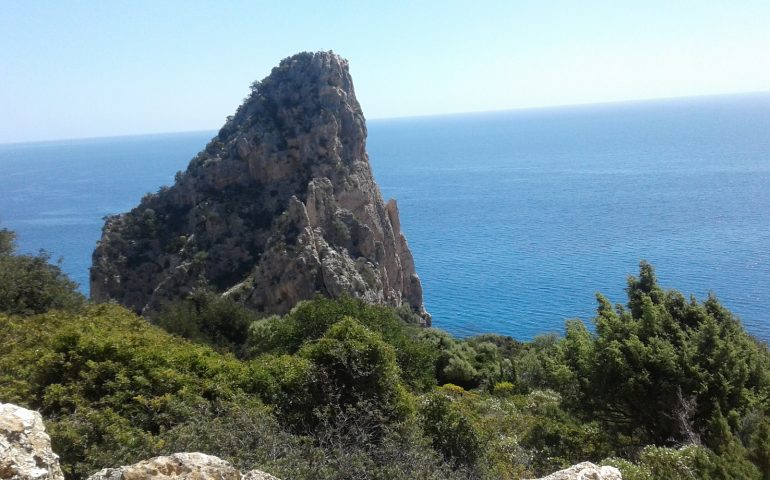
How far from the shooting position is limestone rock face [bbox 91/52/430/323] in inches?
1596

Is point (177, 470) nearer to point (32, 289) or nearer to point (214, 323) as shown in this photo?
point (32, 289)

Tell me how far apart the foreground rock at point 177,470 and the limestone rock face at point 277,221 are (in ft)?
104

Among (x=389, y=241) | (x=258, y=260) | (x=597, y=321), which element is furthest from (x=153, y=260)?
(x=597, y=321)

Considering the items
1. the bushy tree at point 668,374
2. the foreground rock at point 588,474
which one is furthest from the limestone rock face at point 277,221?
the foreground rock at point 588,474

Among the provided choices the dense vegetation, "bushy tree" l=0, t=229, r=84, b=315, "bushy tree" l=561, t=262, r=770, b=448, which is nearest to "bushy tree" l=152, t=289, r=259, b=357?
"bushy tree" l=0, t=229, r=84, b=315

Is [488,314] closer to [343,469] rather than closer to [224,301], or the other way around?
[224,301]

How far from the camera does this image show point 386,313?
2281cm

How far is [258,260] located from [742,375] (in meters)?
35.6

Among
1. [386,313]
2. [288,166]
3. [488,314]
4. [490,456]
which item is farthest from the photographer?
[488,314]

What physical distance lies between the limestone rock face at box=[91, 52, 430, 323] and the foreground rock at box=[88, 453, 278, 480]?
31791 mm

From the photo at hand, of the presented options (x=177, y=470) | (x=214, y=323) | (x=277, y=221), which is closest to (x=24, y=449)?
(x=177, y=470)

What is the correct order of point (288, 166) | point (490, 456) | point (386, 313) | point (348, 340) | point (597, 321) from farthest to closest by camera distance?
point (288, 166) → point (386, 313) → point (597, 321) → point (348, 340) → point (490, 456)

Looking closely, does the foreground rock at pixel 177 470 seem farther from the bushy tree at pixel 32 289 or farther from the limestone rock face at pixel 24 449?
the bushy tree at pixel 32 289

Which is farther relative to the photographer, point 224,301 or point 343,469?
point 224,301
